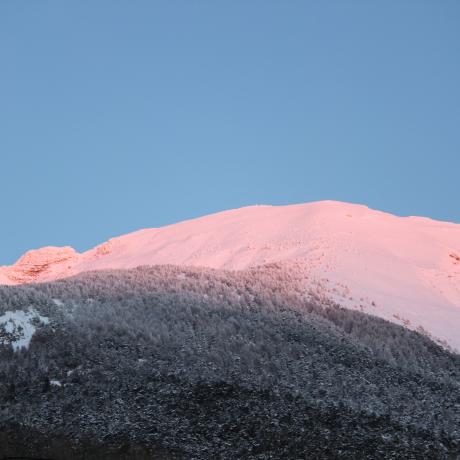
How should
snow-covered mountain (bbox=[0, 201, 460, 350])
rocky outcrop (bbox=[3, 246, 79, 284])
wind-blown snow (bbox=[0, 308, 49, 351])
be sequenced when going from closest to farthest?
1. wind-blown snow (bbox=[0, 308, 49, 351])
2. snow-covered mountain (bbox=[0, 201, 460, 350])
3. rocky outcrop (bbox=[3, 246, 79, 284])

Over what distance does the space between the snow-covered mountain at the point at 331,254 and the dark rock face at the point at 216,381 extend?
443cm

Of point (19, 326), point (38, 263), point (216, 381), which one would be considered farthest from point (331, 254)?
point (38, 263)

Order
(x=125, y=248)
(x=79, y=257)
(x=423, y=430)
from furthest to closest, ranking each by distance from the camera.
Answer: (x=79, y=257), (x=125, y=248), (x=423, y=430)

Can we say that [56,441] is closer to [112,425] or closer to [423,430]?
[112,425]

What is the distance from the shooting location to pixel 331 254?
38.9 metres

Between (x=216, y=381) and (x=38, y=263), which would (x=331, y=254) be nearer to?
→ (x=216, y=381)

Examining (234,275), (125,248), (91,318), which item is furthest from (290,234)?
(91,318)

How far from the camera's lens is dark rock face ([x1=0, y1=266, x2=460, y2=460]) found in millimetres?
16594

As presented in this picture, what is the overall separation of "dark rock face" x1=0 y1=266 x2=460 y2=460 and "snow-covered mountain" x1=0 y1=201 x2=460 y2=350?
4.43 metres

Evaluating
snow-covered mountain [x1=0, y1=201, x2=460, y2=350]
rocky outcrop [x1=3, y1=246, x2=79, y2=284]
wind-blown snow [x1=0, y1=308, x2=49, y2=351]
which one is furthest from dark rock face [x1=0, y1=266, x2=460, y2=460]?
rocky outcrop [x1=3, y1=246, x2=79, y2=284]

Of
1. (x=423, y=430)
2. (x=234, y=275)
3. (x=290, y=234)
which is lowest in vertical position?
(x=423, y=430)

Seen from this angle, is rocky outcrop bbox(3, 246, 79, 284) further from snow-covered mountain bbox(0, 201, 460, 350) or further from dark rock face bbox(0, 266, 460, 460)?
dark rock face bbox(0, 266, 460, 460)

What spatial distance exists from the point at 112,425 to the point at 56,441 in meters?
1.35

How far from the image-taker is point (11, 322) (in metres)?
22.1
